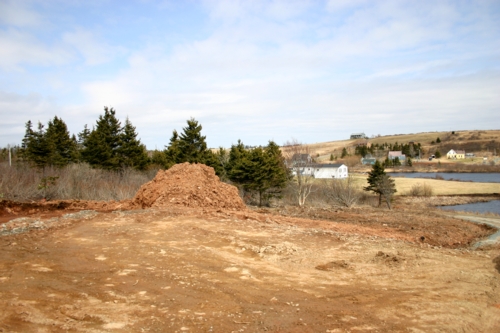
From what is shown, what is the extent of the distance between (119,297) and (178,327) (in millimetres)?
1419

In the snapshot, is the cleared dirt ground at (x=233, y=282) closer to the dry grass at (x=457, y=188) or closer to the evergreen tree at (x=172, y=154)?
the evergreen tree at (x=172, y=154)

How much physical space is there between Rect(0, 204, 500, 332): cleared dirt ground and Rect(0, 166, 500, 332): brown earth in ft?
0.09

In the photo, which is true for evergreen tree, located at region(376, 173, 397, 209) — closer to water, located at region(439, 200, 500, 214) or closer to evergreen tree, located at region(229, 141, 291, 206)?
water, located at region(439, 200, 500, 214)

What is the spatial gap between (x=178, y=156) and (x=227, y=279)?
3206 cm

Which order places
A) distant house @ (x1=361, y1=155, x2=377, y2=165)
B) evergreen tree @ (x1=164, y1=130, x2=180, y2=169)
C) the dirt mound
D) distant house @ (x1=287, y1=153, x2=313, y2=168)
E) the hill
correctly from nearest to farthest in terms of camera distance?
the dirt mound → distant house @ (x1=287, y1=153, x2=313, y2=168) → evergreen tree @ (x1=164, y1=130, x2=180, y2=169) → distant house @ (x1=361, y1=155, x2=377, y2=165) → the hill

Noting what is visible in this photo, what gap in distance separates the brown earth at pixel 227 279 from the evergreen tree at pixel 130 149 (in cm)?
2857

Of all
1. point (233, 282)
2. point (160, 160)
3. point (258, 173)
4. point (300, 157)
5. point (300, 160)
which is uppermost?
point (160, 160)

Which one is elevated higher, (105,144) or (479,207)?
(105,144)

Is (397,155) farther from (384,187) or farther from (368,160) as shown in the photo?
(384,187)

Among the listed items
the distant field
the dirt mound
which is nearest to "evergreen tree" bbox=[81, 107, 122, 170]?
the dirt mound

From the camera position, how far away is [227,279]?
6.74m

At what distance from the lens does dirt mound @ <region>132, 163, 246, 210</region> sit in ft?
48.6

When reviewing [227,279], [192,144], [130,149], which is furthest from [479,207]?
[227,279]

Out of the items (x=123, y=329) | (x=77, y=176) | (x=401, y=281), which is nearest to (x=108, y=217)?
(x=123, y=329)
